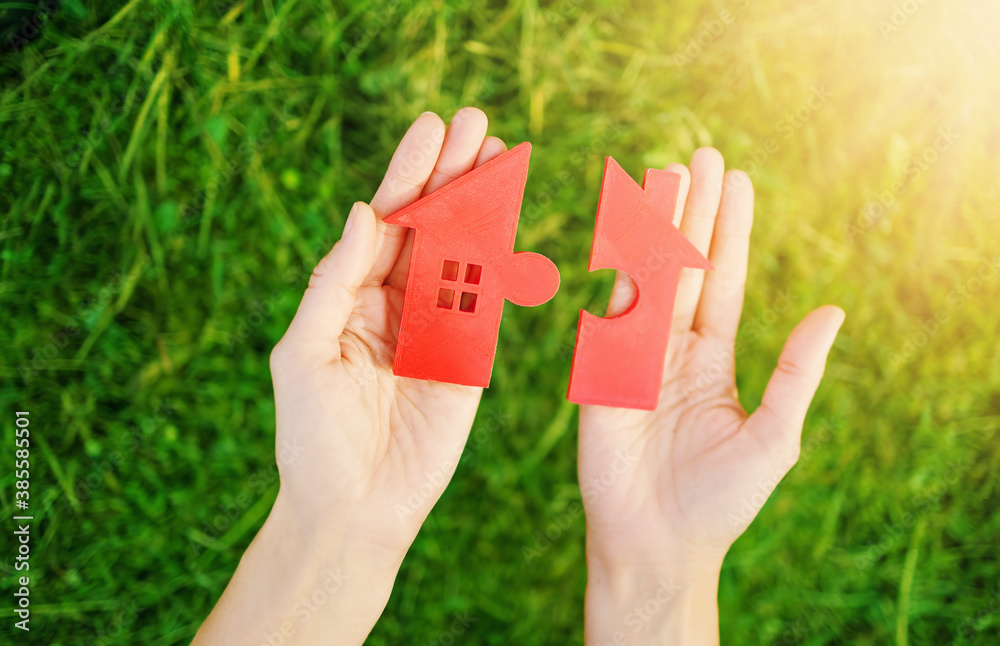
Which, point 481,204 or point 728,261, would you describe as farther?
point 728,261

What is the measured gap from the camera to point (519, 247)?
3.57 meters

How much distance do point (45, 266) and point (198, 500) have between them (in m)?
1.42

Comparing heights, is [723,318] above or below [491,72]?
below

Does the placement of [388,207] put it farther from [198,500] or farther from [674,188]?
[198,500]

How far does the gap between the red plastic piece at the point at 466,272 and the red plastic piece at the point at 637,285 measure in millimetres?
304

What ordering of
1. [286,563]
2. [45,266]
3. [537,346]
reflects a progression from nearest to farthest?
[286,563]
[45,266]
[537,346]

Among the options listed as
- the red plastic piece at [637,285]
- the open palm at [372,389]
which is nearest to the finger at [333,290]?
the open palm at [372,389]

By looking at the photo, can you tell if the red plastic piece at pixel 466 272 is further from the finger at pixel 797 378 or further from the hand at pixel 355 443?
the finger at pixel 797 378

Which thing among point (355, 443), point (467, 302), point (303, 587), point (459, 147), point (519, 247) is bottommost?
point (303, 587)

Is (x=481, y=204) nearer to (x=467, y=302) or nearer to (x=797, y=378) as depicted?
(x=467, y=302)

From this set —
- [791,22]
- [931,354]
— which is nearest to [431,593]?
[931,354]

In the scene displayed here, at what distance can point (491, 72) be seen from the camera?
355cm

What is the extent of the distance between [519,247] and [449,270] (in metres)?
0.81

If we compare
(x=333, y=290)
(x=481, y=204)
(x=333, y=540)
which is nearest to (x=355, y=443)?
(x=333, y=540)
